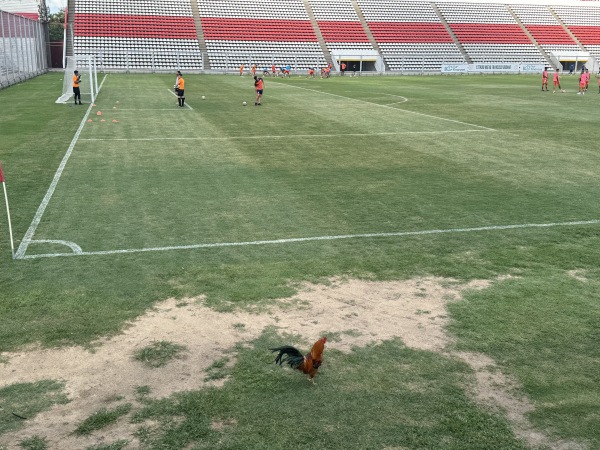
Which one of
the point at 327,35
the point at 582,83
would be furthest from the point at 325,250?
the point at 327,35

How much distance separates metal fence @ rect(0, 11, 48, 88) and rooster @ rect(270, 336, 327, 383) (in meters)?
36.2

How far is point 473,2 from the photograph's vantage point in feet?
242

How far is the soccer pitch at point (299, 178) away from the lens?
997 cm

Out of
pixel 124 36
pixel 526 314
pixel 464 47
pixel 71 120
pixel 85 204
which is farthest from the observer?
pixel 464 47

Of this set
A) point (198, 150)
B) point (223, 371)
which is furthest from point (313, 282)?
point (198, 150)

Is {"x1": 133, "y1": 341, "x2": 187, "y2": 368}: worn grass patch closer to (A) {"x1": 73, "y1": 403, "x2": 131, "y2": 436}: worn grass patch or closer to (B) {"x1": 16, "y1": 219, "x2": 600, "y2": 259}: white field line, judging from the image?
(A) {"x1": 73, "y1": 403, "x2": 131, "y2": 436}: worn grass patch

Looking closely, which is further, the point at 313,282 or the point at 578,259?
the point at 578,259

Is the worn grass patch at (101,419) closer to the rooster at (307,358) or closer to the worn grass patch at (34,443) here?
the worn grass patch at (34,443)

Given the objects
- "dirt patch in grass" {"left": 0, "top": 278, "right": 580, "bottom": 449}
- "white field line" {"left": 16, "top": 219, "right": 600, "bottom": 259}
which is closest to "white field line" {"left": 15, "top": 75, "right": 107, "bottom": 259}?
"white field line" {"left": 16, "top": 219, "right": 600, "bottom": 259}

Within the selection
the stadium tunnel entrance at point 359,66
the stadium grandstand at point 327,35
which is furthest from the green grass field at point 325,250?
the stadium tunnel entrance at point 359,66

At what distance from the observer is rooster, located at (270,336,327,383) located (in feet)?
17.8

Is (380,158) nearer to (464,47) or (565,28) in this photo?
(464,47)

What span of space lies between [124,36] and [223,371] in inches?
2279

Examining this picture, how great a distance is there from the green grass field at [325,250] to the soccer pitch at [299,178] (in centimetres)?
7
